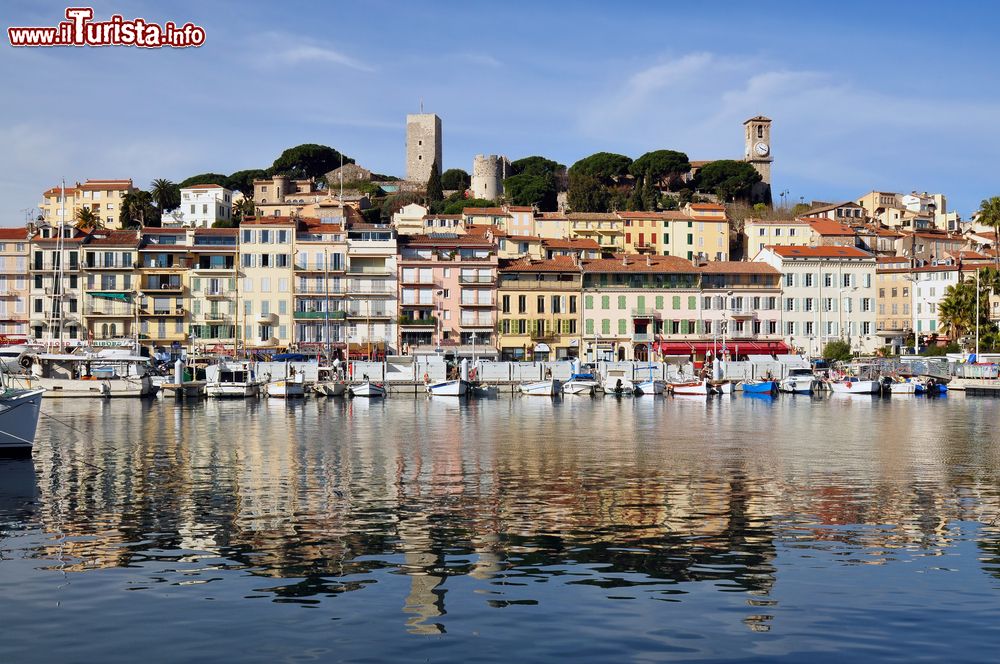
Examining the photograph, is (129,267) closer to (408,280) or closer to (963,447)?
(408,280)

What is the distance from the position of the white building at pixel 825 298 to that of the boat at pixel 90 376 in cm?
6328

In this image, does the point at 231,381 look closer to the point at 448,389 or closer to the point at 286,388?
the point at 286,388

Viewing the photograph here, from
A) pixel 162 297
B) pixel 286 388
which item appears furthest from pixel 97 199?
pixel 286 388

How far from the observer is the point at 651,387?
299ft

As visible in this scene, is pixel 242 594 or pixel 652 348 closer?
pixel 242 594

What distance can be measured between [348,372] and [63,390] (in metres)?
24.0

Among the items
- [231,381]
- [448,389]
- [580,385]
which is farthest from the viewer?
[580,385]

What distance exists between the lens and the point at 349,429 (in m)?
52.7

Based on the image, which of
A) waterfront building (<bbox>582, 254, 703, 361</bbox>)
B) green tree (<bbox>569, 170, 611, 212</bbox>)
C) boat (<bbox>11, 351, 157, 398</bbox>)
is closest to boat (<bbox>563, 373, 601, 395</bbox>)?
waterfront building (<bbox>582, 254, 703, 361</bbox>)

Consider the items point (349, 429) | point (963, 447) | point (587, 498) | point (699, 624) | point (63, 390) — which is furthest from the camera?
point (63, 390)

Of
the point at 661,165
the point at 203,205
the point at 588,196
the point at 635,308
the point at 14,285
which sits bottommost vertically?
the point at 635,308

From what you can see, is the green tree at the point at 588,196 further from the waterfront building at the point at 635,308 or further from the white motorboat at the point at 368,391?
the white motorboat at the point at 368,391

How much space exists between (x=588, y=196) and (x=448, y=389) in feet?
288

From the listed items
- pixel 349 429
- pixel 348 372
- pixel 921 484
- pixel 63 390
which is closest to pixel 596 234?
pixel 348 372
